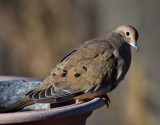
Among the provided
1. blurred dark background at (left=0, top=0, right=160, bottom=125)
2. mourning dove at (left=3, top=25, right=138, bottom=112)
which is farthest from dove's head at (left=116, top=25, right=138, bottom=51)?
blurred dark background at (left=0, top=0, right=160, bottom=125)

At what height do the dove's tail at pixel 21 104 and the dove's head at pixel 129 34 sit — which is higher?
the dove's head at pixel 129 34

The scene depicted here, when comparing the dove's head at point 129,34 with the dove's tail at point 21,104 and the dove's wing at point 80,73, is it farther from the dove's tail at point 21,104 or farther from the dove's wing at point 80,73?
the dove's tail at point 21,104

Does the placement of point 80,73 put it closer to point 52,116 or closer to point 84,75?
point 84,75

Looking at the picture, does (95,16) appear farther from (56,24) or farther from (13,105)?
(13,105)

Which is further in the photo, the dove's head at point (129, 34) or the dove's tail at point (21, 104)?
Answer: the dove's head at point (129, 34)

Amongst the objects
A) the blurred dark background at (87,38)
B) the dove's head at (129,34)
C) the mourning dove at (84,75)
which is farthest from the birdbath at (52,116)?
the blurred dark background at (87,38)

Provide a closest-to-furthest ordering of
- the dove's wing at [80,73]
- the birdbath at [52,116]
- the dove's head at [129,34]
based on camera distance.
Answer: the birdbath at [52,116] < the dove's wing at [80,73] < the dove's head at [129,34]

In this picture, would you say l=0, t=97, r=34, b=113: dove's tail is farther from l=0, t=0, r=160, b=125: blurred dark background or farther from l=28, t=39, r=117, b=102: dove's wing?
l=0, t=0, r=160, b=125: blurred dark background
